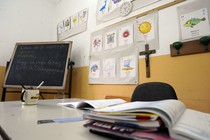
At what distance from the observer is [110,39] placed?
75.0 inches

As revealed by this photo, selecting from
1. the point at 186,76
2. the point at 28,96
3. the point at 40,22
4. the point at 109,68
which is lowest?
the point at 28,96

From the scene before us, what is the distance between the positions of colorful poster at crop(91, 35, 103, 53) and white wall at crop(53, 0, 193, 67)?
0.13 metres

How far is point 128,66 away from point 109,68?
0.28 m

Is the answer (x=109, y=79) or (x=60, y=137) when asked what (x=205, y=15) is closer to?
(x=109, y=79)

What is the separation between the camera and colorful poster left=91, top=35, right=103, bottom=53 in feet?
6.67

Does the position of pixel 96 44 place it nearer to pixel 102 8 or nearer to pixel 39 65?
pixel 102 8

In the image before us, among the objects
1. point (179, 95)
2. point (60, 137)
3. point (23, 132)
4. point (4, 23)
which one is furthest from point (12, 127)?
point (4, 23)

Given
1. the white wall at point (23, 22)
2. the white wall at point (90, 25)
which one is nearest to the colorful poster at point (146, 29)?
the white wall at point (90, 25)

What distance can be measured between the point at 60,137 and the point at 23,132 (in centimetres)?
11

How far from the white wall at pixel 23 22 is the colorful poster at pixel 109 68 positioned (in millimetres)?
1685

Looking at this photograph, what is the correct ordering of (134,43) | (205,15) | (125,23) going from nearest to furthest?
(205,15) < (134,43) < (125,23)

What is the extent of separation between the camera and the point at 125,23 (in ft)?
5.79

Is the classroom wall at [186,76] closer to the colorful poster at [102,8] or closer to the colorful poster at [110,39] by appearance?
the colorful poster at [110,39]

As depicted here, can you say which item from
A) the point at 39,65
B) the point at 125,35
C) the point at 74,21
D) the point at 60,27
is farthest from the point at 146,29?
the point at 60,27
